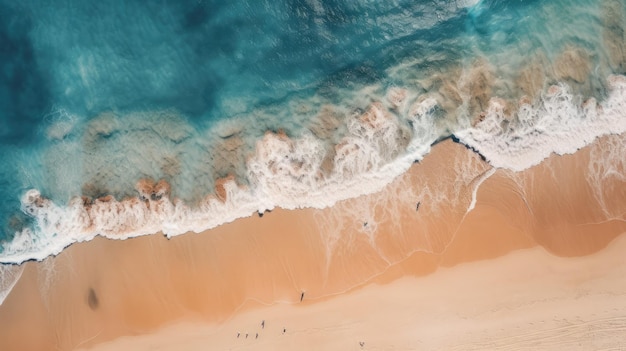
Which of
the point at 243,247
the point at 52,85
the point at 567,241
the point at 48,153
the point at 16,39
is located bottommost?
the point at 567,241

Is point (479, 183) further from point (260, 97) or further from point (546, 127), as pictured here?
point (260, 97)

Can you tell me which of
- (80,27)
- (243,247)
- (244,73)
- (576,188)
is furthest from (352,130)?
(80,27)

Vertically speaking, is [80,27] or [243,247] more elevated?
[80,27]

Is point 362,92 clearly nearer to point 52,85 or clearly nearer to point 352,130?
point 352,130

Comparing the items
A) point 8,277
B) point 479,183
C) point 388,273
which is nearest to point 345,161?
point 388,273

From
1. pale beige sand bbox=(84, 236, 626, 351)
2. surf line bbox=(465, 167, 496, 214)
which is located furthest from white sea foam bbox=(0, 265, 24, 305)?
surf line bbox=(465, 167, 496, 214)

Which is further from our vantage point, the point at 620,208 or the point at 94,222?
the point at 94,222

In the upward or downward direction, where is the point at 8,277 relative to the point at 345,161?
downward

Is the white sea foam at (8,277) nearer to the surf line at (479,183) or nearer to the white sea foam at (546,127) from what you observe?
the surf line at (479,183)

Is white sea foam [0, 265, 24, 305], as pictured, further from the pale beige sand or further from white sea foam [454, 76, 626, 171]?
white sea foam [454, 76, 626, 171]
